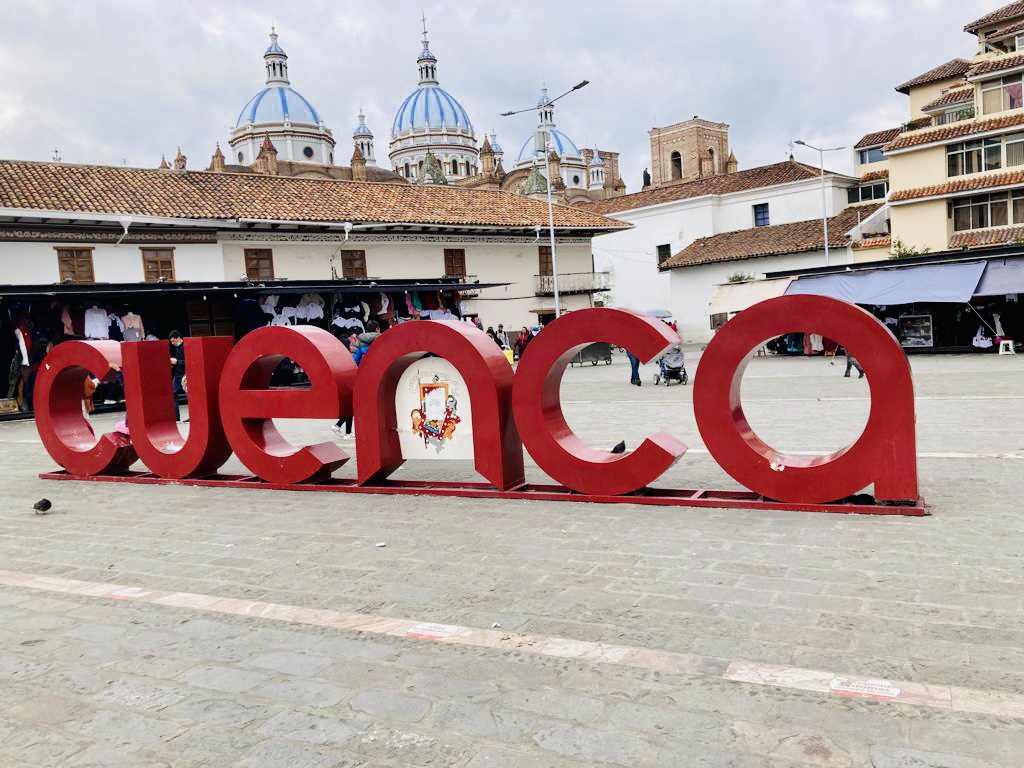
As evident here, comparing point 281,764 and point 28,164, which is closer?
point 281,764

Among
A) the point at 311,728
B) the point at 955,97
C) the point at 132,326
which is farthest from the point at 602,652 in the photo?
the point at 955,97

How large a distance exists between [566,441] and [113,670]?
4.63m

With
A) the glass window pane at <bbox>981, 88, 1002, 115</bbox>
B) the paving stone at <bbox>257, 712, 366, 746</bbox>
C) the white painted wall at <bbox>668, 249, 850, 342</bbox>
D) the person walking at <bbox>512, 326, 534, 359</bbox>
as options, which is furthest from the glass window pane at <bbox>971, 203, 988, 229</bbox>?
the paving stone at <bbox>257, 712, 366, 746</bbox>

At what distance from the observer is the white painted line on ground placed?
3.50 metres

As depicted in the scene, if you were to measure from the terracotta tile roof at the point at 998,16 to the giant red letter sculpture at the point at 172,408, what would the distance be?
36.6 m

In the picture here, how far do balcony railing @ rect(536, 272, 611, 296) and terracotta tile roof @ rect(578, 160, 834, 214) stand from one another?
28.1 ft

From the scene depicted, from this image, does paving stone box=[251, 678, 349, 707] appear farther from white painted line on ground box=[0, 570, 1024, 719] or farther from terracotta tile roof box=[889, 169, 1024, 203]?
terracotta tile roof box=[889, 169, 1024, 203]

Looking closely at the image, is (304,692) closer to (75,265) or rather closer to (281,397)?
(281,397)

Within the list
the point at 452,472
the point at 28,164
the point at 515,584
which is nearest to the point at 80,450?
the point at 452,472

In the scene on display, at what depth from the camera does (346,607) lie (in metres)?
5.17

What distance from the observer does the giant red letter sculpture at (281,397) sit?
880cm

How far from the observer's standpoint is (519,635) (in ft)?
14.9

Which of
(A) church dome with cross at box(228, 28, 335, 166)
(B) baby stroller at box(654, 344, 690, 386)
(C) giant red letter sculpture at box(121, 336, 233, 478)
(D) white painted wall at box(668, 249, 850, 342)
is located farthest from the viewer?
(A) church dome with cross at box(228, 28, 335, 166)

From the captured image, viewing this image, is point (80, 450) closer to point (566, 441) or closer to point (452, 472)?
point (452, 472)
